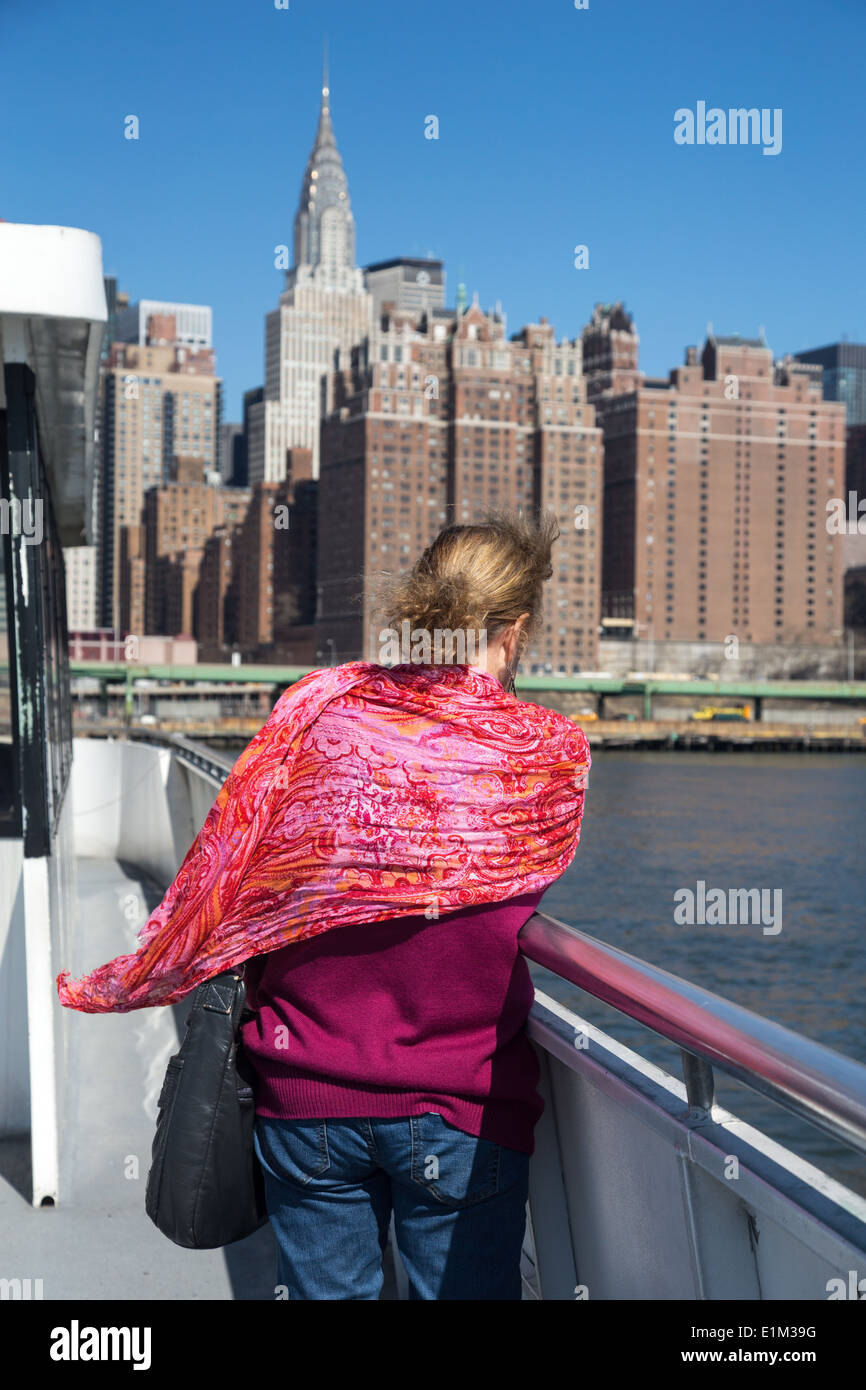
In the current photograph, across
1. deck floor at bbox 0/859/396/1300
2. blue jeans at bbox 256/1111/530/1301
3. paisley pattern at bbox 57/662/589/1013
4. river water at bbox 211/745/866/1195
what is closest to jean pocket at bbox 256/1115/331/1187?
blue jeans at bbox 256/1111/530/1301

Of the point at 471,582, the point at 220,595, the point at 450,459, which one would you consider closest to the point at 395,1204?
the point at 471,582

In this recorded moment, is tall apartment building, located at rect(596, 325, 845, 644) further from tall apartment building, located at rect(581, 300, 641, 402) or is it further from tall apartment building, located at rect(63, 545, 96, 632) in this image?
tall apartment building, located at rect(63, 545, 96, 632)

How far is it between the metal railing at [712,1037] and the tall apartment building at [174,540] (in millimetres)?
169942

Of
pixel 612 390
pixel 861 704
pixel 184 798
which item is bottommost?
pixel 861 704

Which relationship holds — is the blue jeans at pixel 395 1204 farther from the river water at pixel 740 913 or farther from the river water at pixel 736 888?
the river water at pixel 740 913

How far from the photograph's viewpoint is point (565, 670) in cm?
12606

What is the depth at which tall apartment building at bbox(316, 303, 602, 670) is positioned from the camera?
127 meters

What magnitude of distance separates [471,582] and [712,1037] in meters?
0.68

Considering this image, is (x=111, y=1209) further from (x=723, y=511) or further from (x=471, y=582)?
(x=723, y=511)

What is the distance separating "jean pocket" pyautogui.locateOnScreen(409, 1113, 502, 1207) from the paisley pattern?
0.29 metres

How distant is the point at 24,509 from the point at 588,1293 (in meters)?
2.63

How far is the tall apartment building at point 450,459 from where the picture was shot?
126625mm
